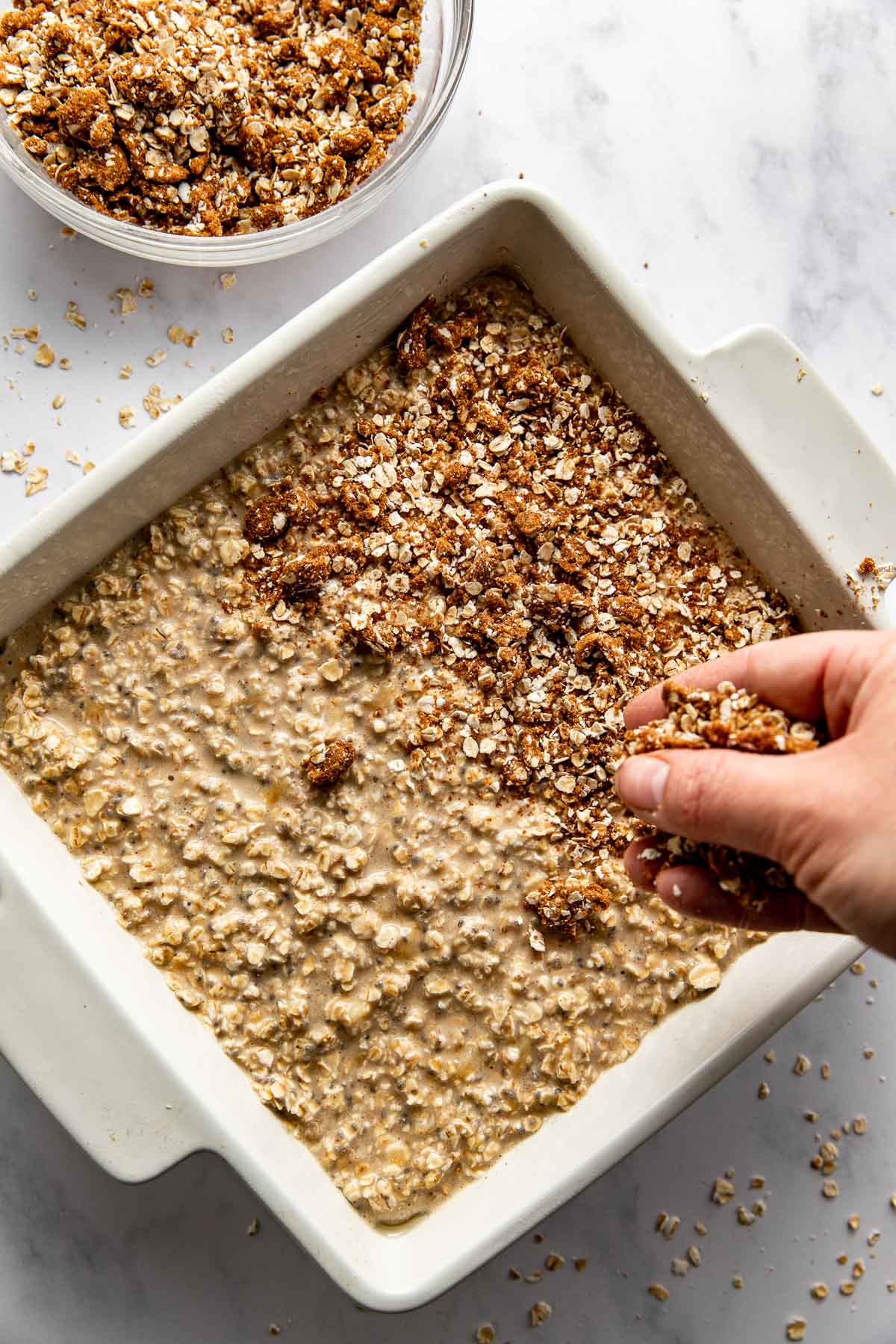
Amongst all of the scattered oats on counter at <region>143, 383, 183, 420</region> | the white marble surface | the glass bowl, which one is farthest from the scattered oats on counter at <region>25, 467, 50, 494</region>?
the glass bowl

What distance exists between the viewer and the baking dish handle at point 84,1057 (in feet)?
4.13

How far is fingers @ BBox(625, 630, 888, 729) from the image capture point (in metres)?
1.14

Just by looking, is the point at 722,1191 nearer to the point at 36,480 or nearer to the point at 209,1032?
the point at 209,1032

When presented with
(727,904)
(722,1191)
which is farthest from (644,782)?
(722,1191)

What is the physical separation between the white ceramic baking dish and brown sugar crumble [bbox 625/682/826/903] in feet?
0.79

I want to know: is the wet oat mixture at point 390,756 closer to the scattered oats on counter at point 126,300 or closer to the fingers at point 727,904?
the fingers at point 727,904

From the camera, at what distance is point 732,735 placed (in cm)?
111

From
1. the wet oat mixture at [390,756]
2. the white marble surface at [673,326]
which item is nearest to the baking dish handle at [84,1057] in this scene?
the wet oat mixture at [390,756]

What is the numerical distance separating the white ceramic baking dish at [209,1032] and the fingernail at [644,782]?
360mm

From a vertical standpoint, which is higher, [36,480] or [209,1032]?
[36,480]

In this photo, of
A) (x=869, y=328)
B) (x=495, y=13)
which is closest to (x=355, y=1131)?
(x=869, y=328)

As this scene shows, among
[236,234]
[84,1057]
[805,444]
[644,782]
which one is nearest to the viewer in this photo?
[644,782]

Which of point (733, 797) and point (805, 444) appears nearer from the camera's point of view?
point (733, 797)

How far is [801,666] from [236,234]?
89 centimetres
